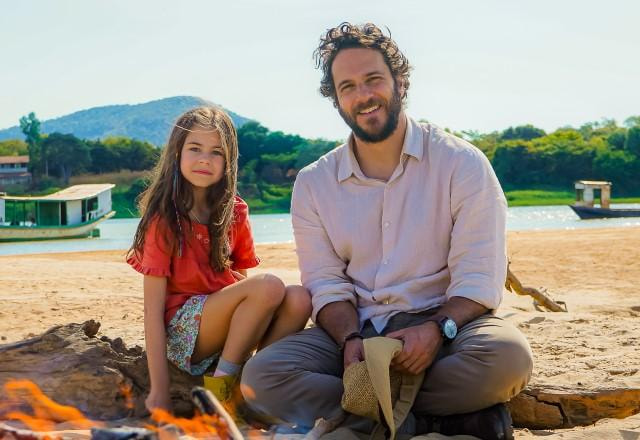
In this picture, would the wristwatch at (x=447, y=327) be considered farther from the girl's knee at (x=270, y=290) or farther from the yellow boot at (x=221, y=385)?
the yellow boot at (x=221, y=385)

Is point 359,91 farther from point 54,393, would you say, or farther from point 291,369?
point 54,393

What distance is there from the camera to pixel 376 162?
3504mm

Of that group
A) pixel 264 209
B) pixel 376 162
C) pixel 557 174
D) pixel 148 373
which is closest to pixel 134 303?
pixel 148 373

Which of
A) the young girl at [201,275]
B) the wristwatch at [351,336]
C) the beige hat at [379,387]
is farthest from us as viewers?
the young girl at [201,275]

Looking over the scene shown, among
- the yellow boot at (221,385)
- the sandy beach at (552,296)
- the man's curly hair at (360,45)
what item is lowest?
the sandy beach at (552,296)

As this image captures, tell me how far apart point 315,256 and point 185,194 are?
0.69m

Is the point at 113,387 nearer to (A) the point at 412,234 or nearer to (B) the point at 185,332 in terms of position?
(B) the point at 185,332

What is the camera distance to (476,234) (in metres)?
3.19

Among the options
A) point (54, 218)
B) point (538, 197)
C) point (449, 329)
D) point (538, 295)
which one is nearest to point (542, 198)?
point (538, 197)

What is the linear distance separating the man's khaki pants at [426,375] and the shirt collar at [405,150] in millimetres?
702

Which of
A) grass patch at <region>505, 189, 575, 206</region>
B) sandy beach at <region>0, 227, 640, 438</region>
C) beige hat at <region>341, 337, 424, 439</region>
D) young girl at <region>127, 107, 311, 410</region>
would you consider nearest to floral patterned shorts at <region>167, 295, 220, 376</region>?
young girl at <region>127, 107, 311, 410</region>

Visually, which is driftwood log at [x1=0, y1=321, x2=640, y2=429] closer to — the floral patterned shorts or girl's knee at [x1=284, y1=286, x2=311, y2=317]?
the floral patterned shorts

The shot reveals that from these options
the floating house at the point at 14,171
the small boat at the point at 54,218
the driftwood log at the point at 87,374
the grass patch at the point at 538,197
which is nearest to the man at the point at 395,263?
the driftwood log at the point at 87,374

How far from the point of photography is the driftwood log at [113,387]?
129 inches
